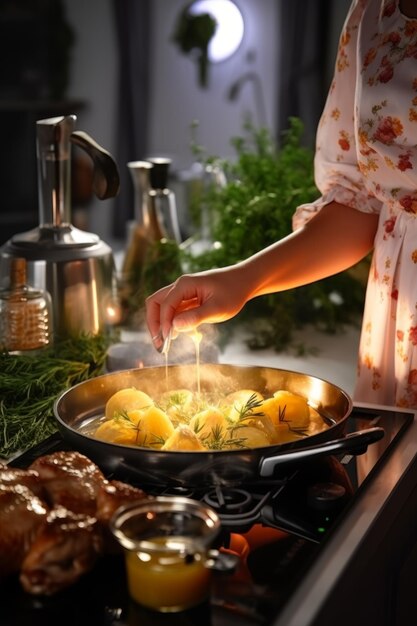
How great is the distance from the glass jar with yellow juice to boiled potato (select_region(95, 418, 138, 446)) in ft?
0.93

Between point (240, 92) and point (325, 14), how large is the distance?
85 centimetres

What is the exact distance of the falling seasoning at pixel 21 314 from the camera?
1.51 meters

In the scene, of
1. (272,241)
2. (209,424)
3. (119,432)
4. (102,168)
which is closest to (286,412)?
(209,424)

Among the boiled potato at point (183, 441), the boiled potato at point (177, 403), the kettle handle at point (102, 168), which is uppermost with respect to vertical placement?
the kettle handle at point (102, 168)

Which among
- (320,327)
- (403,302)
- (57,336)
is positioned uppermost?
(403,302)

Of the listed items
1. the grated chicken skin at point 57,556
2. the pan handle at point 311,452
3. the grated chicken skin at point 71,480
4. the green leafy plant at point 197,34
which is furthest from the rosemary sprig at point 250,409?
the green leafy plant at point 197,34

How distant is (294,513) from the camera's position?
92cm

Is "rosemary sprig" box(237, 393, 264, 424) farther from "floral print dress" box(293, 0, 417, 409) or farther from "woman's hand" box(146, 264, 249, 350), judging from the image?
"floral print dress" box(293, 0, 417, 409)

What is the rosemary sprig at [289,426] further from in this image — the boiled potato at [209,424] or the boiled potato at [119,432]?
the boiled potato at [119,432]

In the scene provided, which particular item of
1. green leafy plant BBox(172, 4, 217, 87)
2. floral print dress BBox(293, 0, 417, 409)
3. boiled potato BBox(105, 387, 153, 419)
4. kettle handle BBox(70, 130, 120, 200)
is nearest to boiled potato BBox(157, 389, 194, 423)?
boiled potato BBox(105, 387, 153, 419)

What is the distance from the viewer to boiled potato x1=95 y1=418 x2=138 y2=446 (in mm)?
1040

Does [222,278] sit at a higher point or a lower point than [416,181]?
lower

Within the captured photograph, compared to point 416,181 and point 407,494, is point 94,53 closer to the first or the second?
point 416,181

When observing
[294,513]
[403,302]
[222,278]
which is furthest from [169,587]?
[403,302]
